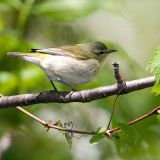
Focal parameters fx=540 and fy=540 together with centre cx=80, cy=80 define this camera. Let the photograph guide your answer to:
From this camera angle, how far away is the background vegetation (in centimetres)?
372

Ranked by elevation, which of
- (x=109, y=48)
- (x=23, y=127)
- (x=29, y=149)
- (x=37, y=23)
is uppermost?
(x=109, y=48)

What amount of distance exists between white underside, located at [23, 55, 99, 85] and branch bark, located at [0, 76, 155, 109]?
0.89m

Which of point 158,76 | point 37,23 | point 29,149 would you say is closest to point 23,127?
point 29,149

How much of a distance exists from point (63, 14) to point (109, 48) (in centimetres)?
52

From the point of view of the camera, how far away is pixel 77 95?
2469 mm

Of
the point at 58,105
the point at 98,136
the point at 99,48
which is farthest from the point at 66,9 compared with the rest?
the point at 98,136

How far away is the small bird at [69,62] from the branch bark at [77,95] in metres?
0.90

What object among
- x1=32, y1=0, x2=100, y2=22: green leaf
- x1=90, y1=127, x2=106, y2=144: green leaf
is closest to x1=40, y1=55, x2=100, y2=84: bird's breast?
x1=32, y1=0, x2=100, y2=22: green leaf

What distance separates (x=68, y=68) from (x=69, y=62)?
8cm

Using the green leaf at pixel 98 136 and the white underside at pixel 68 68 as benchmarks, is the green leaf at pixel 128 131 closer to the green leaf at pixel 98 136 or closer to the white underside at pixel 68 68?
the green leaf at pixel 98 136

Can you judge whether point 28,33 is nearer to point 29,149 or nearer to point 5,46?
point 29,149

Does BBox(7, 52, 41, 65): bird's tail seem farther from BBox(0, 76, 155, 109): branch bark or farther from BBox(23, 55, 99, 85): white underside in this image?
BBox(0, 76, 155, 109): branch bark

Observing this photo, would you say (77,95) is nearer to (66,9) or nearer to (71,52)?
(66,9)

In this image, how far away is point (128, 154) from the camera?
404cm
